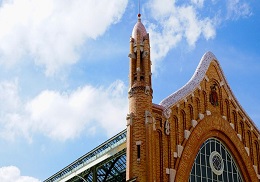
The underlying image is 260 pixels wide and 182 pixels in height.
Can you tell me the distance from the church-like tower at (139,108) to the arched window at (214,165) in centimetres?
465

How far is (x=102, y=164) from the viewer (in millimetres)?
42031

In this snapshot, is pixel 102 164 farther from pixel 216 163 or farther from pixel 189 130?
pixel 216 163

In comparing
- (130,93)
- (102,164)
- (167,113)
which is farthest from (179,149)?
(102,164)

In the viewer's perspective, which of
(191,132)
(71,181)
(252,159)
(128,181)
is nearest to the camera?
(128,181)

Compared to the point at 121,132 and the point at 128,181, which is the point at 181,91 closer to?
the point at 121,132

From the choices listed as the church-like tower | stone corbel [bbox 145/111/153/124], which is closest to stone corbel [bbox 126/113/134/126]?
the church-like tower

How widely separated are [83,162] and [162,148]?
474 inches

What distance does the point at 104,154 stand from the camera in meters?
41.2

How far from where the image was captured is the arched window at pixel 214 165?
36.4m

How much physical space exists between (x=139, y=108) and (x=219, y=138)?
8.12 meters

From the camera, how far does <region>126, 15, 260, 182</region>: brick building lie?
3334 centimetres

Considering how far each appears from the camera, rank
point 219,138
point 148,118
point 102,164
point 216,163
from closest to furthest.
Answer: point 148,118, point 216,163, point 219,138, point 102,164

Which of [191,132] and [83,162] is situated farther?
[83,162]

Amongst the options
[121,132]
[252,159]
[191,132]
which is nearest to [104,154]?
[121,132]
